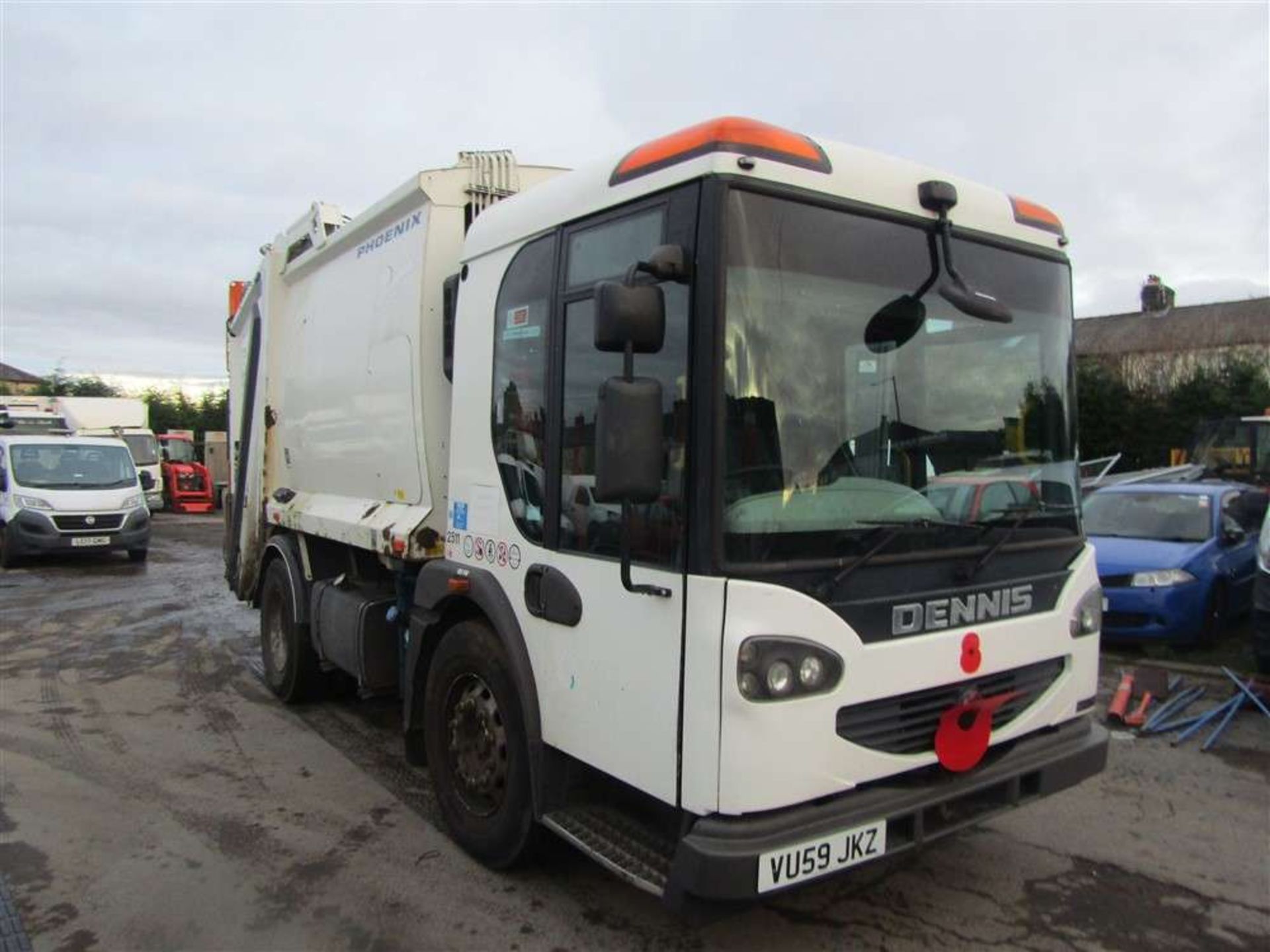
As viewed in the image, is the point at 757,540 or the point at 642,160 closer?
the point at 757,540

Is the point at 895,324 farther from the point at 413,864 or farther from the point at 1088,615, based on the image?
the point at 413,864

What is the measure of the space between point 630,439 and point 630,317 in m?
0.35

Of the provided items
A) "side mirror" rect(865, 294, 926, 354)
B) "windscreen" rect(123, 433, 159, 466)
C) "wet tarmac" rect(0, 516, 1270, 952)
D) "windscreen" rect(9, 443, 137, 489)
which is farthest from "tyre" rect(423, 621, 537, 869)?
"windscreen" rect(123, 433, 159, 466)

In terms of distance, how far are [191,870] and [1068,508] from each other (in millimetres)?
3865

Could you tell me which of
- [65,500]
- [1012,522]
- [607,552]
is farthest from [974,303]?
[65,500]

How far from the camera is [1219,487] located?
355 inches

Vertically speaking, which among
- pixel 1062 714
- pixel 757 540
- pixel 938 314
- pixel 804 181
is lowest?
pixel 1062 714

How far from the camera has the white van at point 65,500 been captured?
13.8 metres

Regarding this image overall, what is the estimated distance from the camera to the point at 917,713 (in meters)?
2.95

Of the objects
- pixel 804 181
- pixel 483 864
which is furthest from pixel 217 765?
pixel 804 181

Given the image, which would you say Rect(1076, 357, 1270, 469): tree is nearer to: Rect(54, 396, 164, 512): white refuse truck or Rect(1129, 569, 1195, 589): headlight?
Rect(1129, 569, 1195, 589): headlight

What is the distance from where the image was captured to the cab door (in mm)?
2768

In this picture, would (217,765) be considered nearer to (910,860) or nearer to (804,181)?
(910,860)

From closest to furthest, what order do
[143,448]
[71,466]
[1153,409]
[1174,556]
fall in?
[1174,556], [71,466], [143,448], [1153,409]
